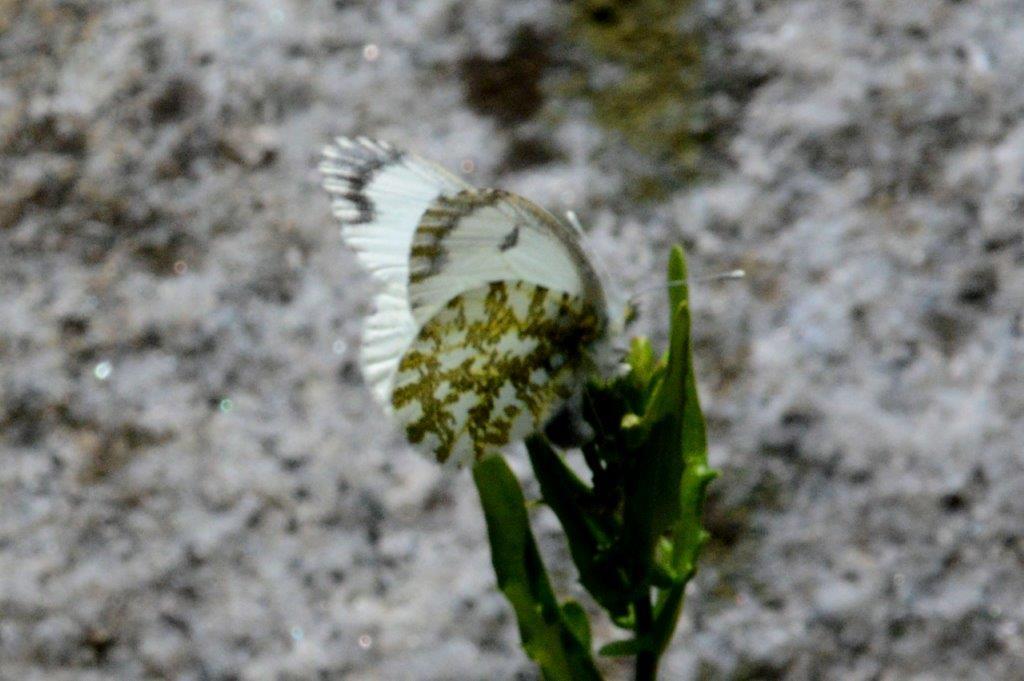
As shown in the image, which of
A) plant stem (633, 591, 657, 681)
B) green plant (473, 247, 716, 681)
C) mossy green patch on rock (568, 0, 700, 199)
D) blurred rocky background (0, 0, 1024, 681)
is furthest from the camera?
mossy green patch on rock (568, 0, 700, 199)

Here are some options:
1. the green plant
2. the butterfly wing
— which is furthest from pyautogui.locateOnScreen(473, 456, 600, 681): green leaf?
the butterfly wing

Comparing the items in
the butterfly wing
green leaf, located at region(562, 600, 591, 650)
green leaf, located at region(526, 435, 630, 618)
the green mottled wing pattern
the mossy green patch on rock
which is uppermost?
the mossy green patch on rock

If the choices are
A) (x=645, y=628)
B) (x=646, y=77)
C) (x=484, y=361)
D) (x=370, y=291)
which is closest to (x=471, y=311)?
(x=484, y=361)

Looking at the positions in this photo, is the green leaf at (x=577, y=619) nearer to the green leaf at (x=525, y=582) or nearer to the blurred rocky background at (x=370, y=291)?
the green leaf at (x=525, y=582)

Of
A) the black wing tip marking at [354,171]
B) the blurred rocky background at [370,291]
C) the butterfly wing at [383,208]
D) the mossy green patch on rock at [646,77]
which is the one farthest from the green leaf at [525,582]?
the mossy green patch on rock at [646,77]

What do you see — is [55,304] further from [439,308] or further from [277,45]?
[439,308]

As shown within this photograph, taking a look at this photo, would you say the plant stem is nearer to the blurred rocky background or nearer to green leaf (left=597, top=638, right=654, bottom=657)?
green leaf (left=597, top=638, right=654, bottom=657)

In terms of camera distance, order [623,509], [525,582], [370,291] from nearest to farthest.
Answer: [623,509]
[525,582]
[370,291]

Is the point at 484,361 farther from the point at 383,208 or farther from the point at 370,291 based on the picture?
the point at 370,291
